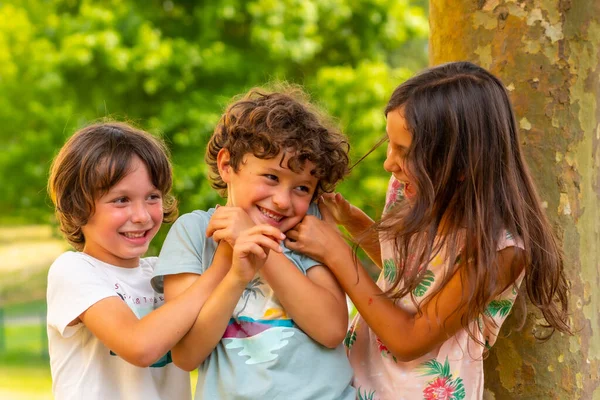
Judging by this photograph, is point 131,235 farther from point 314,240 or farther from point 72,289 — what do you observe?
point 314,240

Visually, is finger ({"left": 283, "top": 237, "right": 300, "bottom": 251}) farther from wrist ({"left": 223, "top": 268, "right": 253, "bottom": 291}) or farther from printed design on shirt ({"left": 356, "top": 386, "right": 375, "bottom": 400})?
printed design on shirt ({"left": 356, "top": 386, "right": 375, "bottom": 400})

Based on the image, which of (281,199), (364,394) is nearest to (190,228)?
(281,199)

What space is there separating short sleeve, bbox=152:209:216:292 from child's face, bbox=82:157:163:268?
0.19 metres

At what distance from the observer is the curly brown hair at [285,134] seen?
7.58 ft

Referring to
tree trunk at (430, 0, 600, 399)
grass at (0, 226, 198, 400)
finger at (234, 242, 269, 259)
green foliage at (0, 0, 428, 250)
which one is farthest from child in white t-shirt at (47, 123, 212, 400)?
grass at (0, 226, 198, 400)

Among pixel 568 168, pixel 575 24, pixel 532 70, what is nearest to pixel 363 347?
pixel 568 168

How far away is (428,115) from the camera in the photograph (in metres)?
2.23

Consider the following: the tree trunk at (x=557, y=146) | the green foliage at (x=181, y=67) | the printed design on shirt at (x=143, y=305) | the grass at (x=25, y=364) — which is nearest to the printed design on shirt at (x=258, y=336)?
the printed design on shirt at (x=143, y=305)

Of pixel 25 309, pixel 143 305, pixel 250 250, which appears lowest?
pixel 25 309

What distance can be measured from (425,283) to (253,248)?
58cm

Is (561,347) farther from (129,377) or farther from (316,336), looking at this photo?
(129,377)

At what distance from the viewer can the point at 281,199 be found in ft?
7.55

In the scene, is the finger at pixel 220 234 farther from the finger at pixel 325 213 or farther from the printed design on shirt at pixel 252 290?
the finger at pixel 325 213

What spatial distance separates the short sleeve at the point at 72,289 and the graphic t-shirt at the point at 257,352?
0.65 feet
